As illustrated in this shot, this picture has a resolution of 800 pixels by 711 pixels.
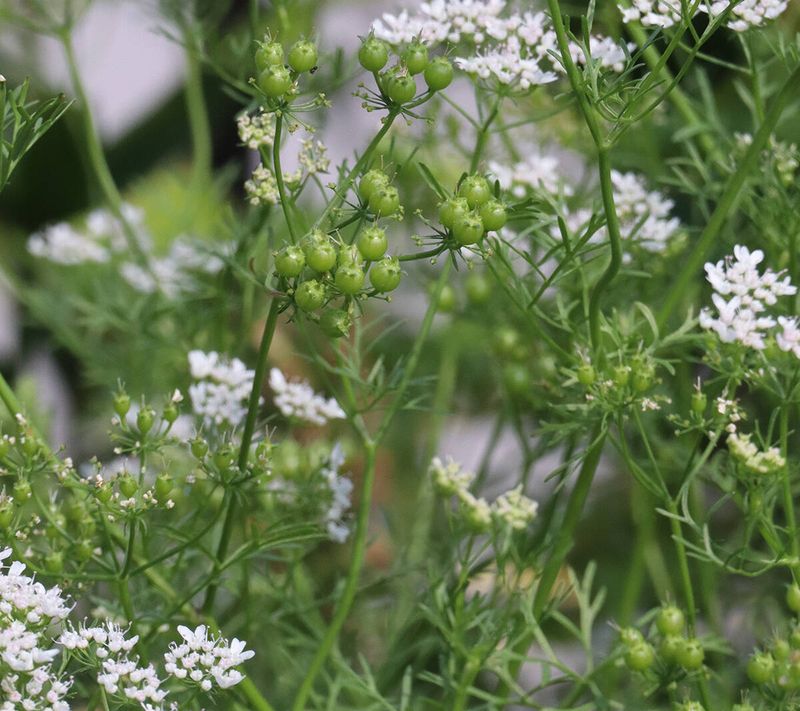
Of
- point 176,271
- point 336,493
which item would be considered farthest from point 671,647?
point 176,271

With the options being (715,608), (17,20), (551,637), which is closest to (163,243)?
(17,20)

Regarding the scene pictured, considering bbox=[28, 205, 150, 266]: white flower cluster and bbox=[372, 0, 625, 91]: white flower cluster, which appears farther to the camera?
bbox=[28, 205, 150, 266]: white flower cluster

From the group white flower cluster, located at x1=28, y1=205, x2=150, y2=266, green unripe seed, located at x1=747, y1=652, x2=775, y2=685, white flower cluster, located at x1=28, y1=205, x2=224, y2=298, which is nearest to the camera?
green unripe seed, located at x1=747, y1=652, x2=775, y2=685

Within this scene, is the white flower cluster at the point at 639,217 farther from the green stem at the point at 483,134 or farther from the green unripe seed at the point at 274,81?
the green unripe seed at the point at 274,81

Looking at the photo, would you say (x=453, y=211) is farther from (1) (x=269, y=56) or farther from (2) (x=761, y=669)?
(2) (x=761, y=669)

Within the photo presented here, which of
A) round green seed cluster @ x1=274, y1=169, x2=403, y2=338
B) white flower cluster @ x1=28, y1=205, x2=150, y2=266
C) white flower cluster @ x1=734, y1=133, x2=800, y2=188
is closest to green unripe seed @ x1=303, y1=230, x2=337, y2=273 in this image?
round green seed cluster @ x1=274, y1=169, x2=403, y2=338

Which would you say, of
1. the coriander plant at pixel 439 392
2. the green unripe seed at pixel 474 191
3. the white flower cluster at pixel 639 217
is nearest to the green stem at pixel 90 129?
the coriander plant at pixel 439 392

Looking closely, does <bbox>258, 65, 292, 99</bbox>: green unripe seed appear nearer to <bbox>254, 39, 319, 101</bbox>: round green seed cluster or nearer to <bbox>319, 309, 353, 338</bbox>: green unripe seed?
<bbox>254, 39, 319, 101</bbox>: round green seed cluster
